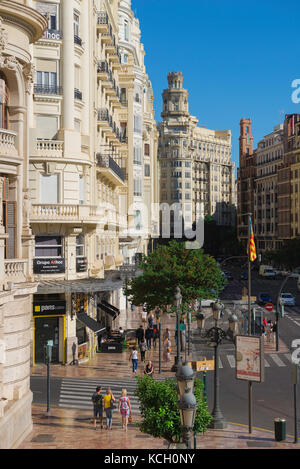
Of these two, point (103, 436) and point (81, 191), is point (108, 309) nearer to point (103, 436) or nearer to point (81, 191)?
point (81, 191)

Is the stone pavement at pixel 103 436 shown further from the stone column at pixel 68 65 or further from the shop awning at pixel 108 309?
the shop awning at pixel 108 309

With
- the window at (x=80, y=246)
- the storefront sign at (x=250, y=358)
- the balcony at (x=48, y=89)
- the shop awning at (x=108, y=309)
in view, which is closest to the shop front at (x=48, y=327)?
the window at (x=80, y=246)

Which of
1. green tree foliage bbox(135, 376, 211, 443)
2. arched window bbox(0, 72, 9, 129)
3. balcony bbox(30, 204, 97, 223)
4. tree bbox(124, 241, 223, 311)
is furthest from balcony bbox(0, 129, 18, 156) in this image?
tree bbox(124, 241, 223, 311)

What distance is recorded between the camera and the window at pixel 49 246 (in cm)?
3672

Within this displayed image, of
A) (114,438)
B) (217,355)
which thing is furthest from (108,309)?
(114,438)

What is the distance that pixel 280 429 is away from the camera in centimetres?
2262

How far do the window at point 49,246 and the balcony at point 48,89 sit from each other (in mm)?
7529

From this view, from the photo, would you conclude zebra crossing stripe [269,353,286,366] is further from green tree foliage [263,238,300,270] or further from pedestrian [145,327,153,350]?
green tree foliage [263,238,300,270]

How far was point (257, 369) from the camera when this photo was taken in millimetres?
23562

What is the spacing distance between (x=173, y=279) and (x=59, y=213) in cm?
1026

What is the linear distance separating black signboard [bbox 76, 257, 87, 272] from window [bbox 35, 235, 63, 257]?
53.3 inches

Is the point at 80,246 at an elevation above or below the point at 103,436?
above

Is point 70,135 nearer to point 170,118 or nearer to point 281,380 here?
point 281,380

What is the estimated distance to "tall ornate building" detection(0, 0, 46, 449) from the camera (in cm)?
2066
